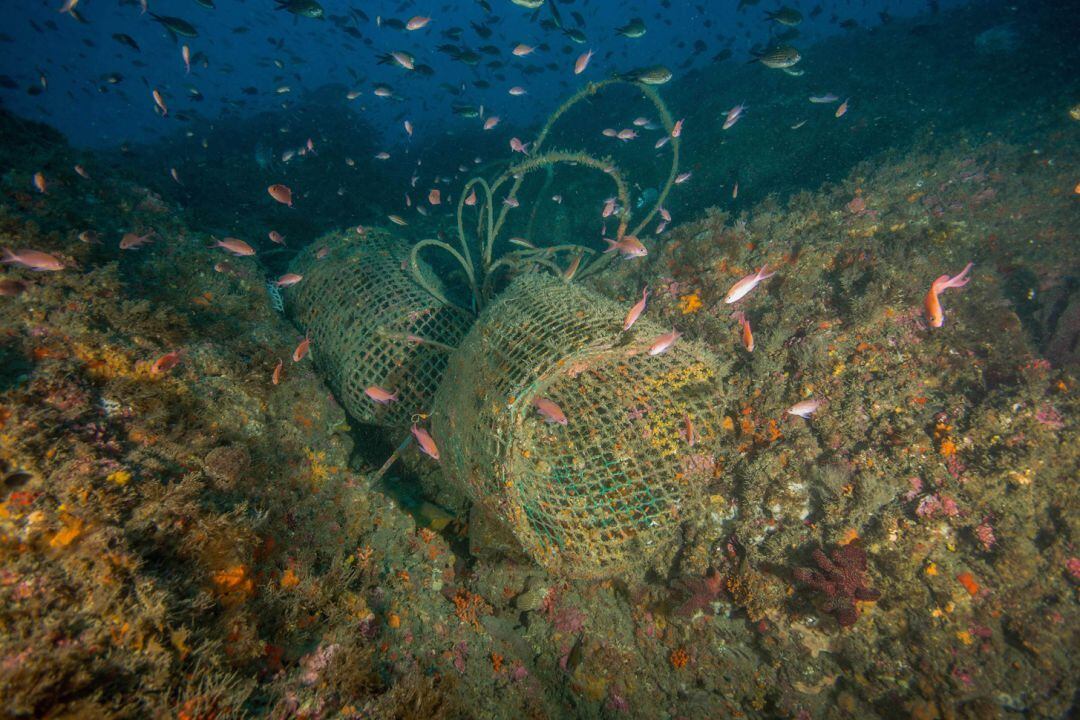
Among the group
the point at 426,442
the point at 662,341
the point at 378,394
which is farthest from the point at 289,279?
the point at 662,341

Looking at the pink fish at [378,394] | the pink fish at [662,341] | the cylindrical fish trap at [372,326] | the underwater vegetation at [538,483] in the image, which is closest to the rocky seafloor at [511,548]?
the underwater vegetation at [538,483]

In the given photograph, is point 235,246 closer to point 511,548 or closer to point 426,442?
point 426,442

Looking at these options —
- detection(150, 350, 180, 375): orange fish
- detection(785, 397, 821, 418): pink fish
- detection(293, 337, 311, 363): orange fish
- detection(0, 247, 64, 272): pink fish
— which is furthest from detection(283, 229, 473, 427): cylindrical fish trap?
detection(785, 397, 821, 418): pink fish

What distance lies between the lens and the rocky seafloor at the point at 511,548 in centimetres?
219

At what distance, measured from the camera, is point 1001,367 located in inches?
194

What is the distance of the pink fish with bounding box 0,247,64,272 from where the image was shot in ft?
11.4

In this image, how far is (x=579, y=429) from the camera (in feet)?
13.5

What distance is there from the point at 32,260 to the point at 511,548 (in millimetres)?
4821

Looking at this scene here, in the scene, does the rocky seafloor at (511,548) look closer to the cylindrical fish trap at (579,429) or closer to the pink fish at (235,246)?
the pink fish at (235,246)

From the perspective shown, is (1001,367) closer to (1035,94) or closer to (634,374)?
(634,374)

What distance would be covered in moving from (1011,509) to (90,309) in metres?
8.70

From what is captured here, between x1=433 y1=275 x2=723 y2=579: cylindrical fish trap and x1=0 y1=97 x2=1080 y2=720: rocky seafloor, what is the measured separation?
2.91 ft

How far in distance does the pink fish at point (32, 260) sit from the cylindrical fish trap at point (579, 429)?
135 inches

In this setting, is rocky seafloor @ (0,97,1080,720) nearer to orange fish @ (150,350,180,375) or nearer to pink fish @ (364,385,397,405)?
orange fish @ (150,350,180,375)
